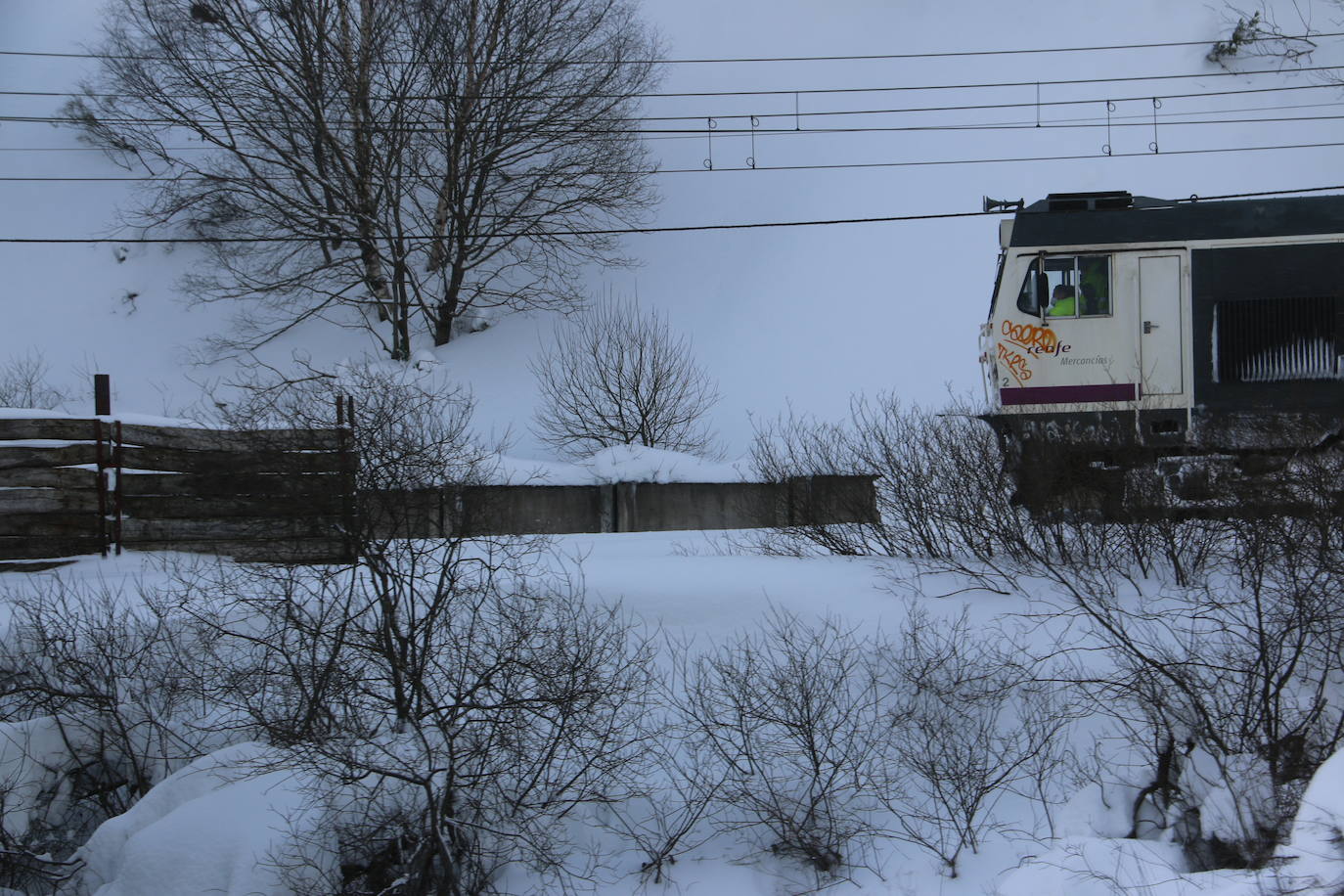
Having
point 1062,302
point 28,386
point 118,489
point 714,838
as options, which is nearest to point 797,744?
point 714,838

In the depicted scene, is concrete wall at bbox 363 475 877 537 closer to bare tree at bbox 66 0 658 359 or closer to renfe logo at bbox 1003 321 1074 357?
renfe logo at bbox 1003 321 1074 357

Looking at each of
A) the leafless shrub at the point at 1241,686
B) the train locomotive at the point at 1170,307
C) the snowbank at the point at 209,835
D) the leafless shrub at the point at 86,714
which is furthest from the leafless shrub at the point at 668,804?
the train locomotive at the point at 1170,307

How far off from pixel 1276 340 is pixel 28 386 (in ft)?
73.4

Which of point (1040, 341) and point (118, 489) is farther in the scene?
point (1040, 341)

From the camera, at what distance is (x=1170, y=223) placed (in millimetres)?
14828

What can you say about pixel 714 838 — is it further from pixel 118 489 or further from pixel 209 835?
pixel 118 489

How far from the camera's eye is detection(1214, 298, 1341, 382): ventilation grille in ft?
48.3

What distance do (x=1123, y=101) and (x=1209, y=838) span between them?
26887 mm

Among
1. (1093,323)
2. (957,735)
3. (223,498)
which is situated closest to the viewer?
(957,735)

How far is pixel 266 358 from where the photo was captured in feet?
90.9

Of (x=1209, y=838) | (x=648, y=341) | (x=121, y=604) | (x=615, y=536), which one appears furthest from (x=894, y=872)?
(x=648, y=341)

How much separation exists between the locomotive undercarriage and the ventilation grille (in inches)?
64.4

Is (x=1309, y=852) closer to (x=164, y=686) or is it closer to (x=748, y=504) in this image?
(x=164, y=686)

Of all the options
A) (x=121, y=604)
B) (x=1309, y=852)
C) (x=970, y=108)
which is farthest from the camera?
(x=970, y=108)
